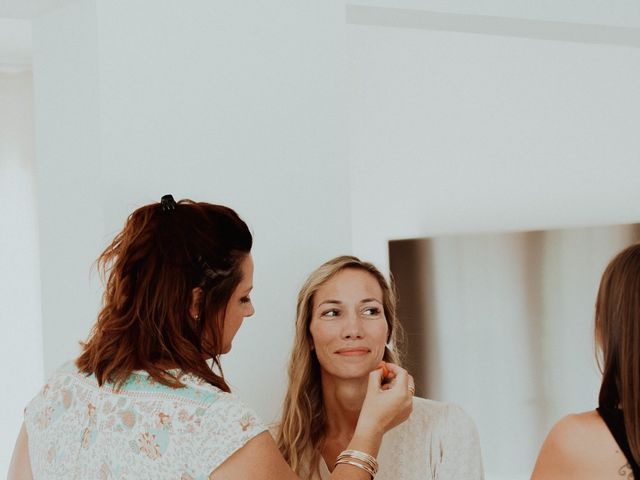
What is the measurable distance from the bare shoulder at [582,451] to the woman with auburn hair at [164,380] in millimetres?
302

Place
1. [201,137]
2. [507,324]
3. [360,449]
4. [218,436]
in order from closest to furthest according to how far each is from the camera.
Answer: [218,436], [360,449], [201,137], [507,324]

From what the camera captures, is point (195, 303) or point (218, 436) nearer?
point (218, 436)

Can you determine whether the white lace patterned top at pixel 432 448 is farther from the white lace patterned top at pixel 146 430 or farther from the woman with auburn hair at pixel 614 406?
the white lace patterned top at pixel 146 430

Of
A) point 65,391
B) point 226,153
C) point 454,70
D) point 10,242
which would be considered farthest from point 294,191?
point 10,242

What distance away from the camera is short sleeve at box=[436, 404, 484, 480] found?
210 cm

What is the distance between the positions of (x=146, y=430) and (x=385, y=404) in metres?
0.52

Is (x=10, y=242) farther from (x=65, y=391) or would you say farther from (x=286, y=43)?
(x=65, y=391)

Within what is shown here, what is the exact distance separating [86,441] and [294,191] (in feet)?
3.44

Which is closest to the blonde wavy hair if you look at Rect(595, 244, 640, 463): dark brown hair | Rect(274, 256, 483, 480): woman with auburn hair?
Rect(274, 256, 483, 480): woman with auburn hair

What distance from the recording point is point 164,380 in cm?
141

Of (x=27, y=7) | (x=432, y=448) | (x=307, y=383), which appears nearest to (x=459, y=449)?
(x=432, y=448)

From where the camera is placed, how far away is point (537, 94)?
4.06m

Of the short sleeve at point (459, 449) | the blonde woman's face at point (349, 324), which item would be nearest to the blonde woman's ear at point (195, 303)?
the blonde woman's face at point (349, 324)

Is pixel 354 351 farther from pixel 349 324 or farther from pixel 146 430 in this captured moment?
pixel 146 430
